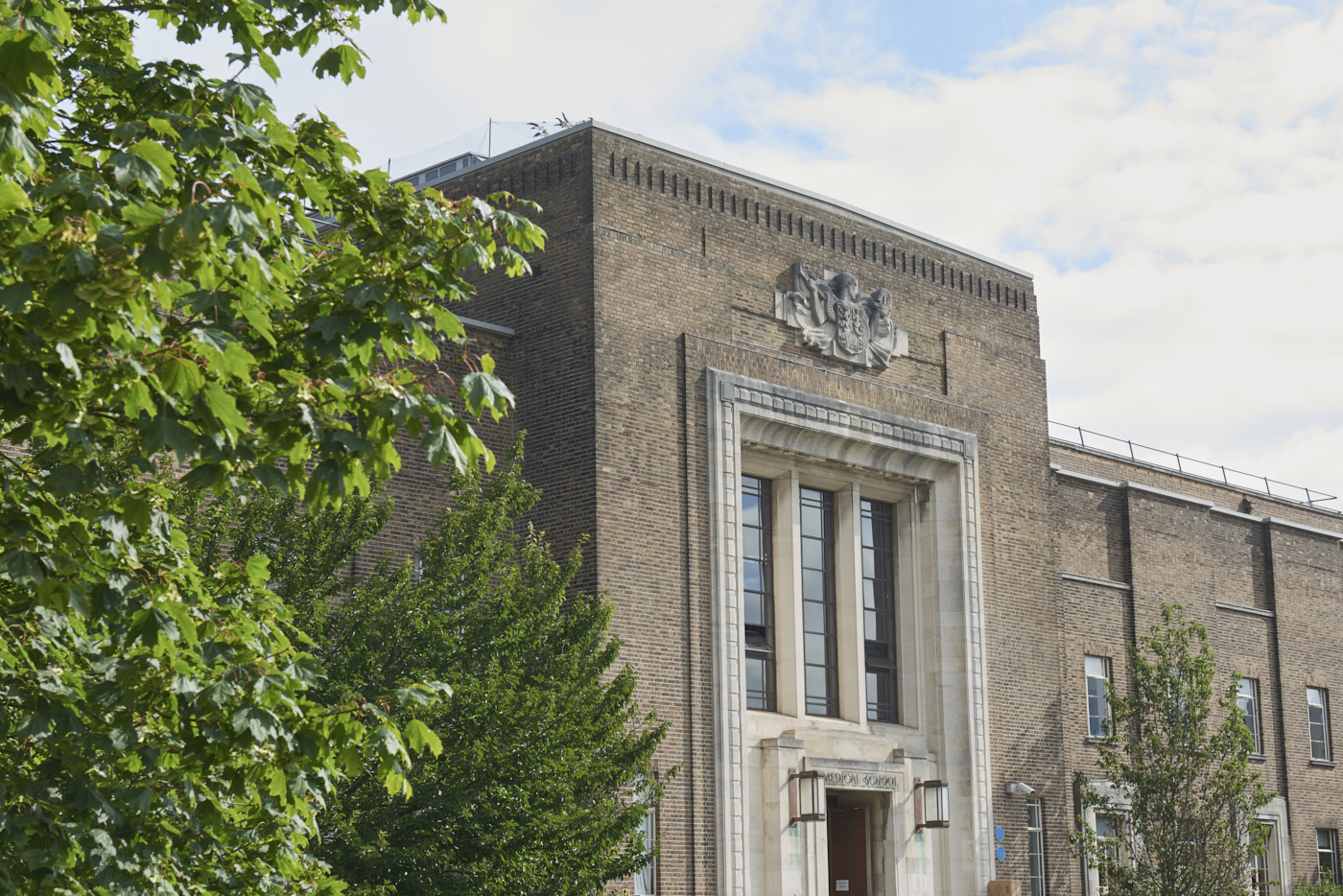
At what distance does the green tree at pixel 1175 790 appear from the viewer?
2708cm

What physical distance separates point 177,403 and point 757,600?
18.5 metres

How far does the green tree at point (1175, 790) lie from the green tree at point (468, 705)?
14202 mm

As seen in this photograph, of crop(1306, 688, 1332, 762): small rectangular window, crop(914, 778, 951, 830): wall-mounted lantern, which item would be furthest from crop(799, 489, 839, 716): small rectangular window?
crop(1306, 688, 1332, 762): small rectangular window

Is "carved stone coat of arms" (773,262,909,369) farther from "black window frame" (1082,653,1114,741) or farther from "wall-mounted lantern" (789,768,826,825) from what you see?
"black window frame" (1082,653,1114,741)

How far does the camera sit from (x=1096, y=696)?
31.5 meters

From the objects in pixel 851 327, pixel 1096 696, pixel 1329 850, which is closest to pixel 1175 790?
pixel 1096 696

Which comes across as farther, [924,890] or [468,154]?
[468,154]

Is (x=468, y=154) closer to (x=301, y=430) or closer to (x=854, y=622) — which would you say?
(x=854, y=622)

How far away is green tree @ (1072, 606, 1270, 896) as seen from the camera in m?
27.1

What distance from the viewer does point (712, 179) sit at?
81.2 feet

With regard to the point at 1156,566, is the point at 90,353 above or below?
below

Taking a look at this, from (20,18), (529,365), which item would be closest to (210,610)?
(20,18)

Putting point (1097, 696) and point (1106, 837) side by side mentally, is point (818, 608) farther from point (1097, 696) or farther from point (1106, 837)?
point (1097, 696)

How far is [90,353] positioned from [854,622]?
65.3 ft
